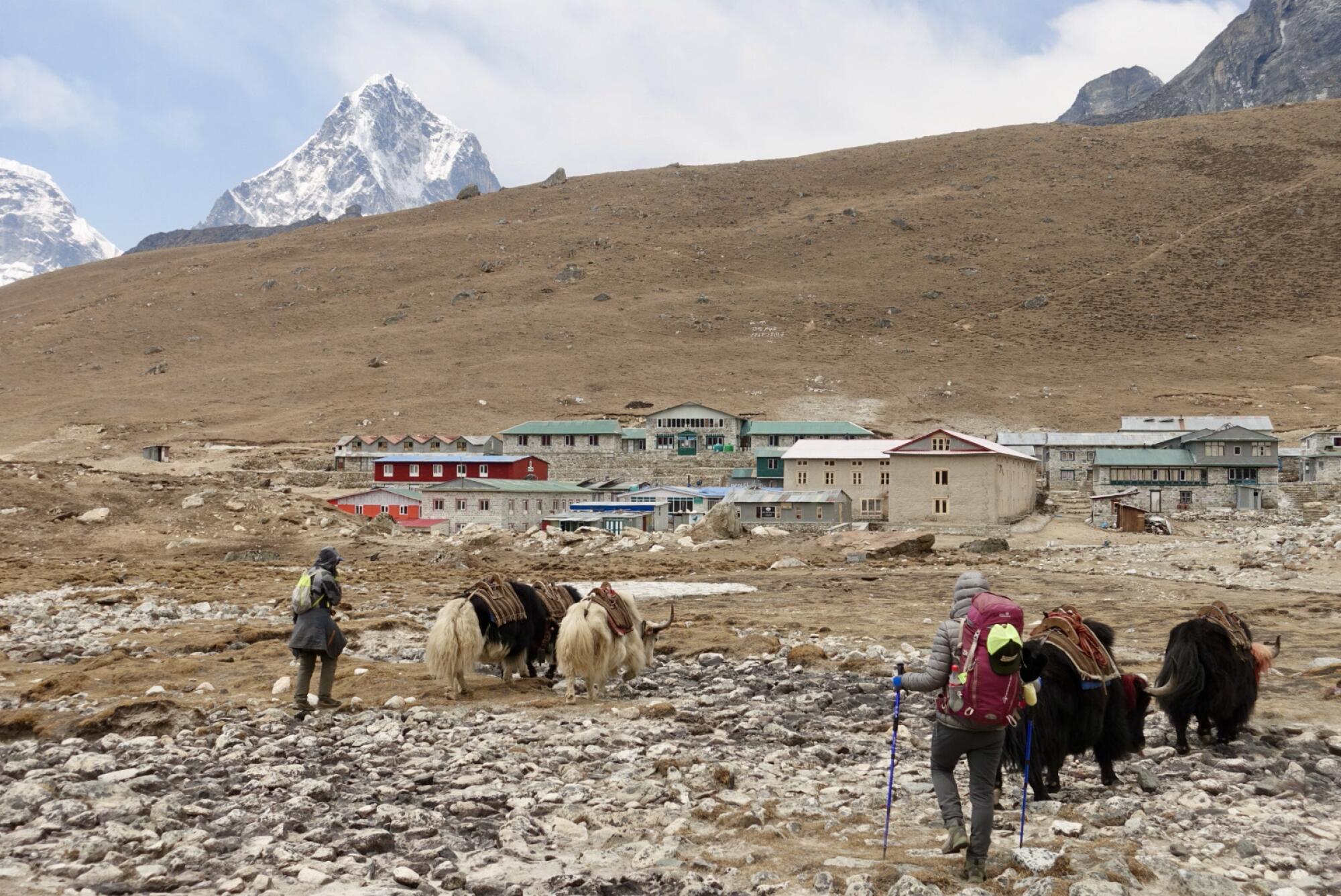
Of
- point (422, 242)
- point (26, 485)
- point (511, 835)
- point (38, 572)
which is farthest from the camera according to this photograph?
point (422, 242)

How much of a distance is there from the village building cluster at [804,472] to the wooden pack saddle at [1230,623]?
36234mm

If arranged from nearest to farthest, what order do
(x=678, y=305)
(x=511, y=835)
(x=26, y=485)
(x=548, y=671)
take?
(x=511, y=835) < (x=548, y=671) < (x=26, y=485) < (x=678, y=305)

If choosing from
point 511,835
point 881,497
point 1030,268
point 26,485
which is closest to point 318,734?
point 511,835

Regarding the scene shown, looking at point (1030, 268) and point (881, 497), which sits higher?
point (1030, 268)

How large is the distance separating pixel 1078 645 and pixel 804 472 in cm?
4744

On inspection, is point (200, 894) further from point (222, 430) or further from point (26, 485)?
point (222, 430)

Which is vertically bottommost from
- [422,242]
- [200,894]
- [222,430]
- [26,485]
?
[200,894]

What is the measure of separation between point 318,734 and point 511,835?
3.61m

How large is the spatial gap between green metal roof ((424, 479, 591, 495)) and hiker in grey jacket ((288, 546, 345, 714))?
42.3m

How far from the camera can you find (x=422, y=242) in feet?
463

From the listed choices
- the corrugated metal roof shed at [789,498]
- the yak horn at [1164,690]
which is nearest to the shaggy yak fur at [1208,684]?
the yak horn at [1164,690]

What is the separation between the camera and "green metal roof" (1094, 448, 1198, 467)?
60.6 m

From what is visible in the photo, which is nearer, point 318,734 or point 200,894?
point 200,894

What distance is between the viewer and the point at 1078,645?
840 centimetres
